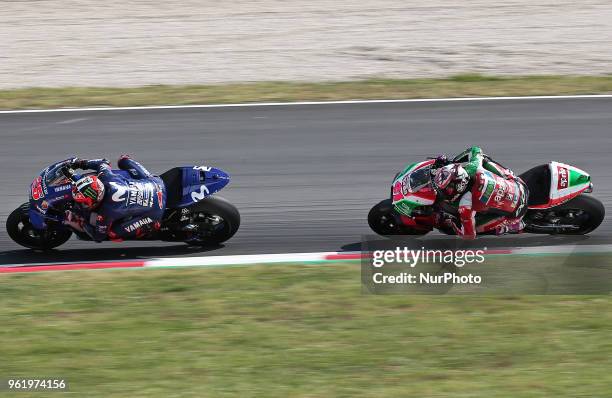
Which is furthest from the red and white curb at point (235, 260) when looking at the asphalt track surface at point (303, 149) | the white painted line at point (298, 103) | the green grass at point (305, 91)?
the green grass at point (305, 91)

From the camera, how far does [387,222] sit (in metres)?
10.6

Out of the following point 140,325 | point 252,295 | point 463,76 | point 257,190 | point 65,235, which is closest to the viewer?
point 140,325

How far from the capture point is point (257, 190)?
41.4ft

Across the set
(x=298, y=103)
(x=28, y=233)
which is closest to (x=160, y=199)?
(x=28, y=233)

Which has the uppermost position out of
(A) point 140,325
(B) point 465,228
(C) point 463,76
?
(C) point 463,76

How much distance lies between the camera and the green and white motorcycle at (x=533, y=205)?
1009 centimetres

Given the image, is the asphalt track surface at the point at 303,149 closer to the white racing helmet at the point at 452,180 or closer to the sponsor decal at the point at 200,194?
the sponsor decal at the point at 200,194

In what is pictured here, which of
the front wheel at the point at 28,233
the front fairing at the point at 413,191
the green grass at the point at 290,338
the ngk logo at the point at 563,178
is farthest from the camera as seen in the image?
the front wheel at the point at 28,233

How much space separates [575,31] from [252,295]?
14086mm

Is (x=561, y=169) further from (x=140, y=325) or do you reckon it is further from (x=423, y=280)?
(x=140, y=325)

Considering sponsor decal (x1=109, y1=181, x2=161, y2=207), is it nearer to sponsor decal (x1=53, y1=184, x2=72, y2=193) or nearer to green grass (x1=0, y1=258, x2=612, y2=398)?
sponsor decal (x1=53, y1=184, x2=72, y2=193)

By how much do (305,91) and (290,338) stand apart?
933 centimetres

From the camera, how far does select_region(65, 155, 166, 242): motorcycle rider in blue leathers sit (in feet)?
33.2

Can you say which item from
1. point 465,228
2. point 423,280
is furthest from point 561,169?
point 423,280
